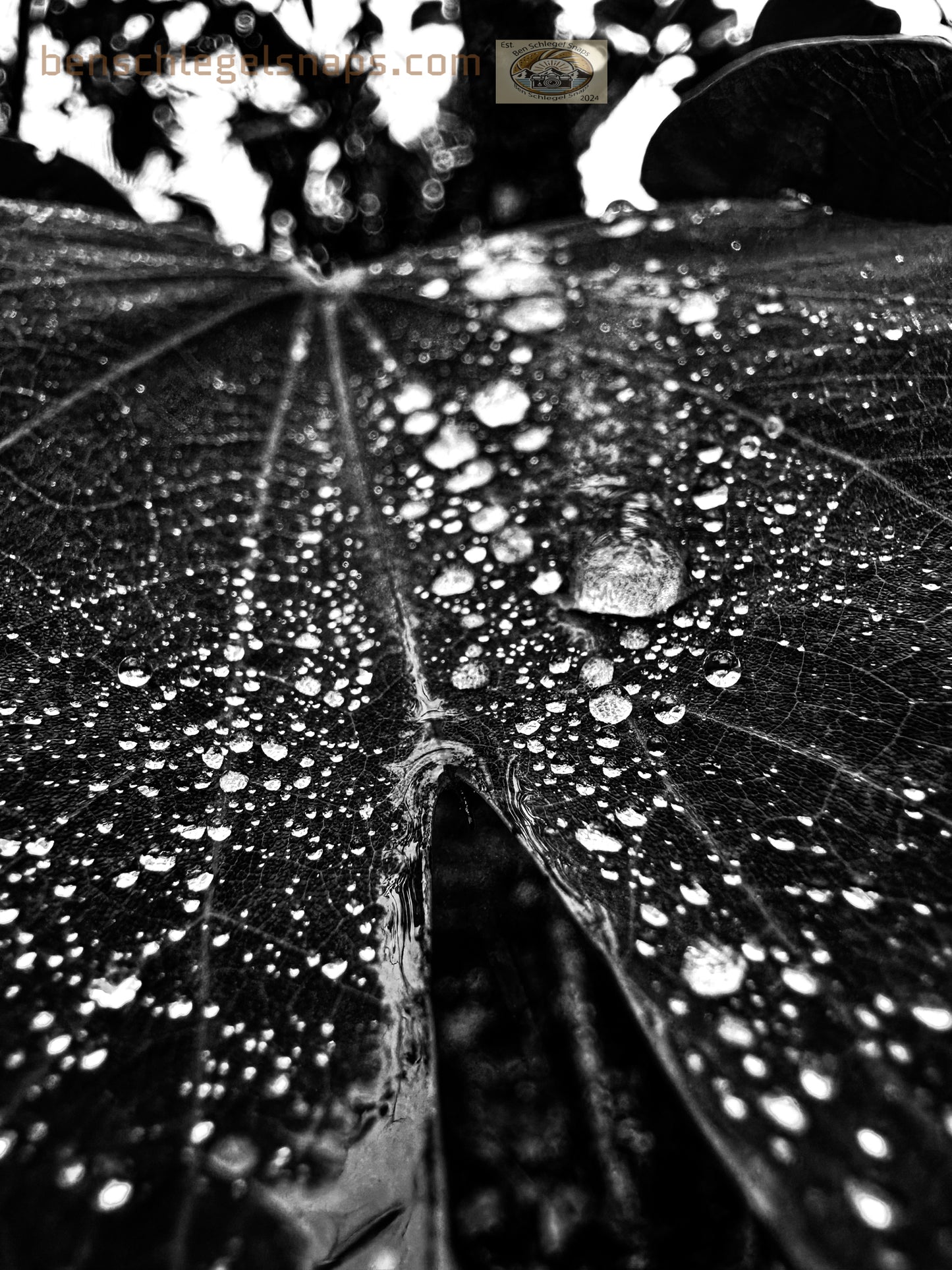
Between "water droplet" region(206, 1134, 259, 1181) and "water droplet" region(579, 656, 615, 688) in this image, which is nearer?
"water droplet" region(206, 1134, 259, 1181)

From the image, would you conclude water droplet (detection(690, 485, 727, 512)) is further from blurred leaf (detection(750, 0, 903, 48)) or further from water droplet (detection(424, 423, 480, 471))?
blurred leaf (detection(750, 0, 903, 48))

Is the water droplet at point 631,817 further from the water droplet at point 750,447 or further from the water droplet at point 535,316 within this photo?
the water droplet at point 535,316

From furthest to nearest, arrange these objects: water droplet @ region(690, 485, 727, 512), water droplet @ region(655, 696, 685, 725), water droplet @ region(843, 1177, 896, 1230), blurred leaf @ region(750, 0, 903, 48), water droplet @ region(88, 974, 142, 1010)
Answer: blurred leaf @ region(750, 0, 903, 48) < water droplet @ region(690, 485, 727, 512) < water droplet @ region(655, 696, 685, 725) < water droplet @ region(88, 974, 142, 1010) < water droplet @ region(843, 1177, 896, 1230)

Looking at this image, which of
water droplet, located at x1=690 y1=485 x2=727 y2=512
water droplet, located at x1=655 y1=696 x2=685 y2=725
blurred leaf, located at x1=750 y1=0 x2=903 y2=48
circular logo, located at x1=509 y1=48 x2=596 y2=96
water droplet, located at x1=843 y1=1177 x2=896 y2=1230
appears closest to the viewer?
water droplet, located at x1=843 y1=1177 x2=896 y2=1230

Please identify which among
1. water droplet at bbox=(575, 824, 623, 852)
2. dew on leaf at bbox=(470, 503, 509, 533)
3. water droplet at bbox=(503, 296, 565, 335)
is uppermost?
water droplet at bbox=(503, 296, 565, 335)

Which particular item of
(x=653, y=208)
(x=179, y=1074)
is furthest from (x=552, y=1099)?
(x=653, y=208)

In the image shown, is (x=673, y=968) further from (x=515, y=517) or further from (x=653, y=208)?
(x=653, y=208)

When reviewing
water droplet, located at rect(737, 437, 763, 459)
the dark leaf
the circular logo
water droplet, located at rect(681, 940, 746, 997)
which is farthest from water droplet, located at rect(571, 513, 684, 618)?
the circular logo
